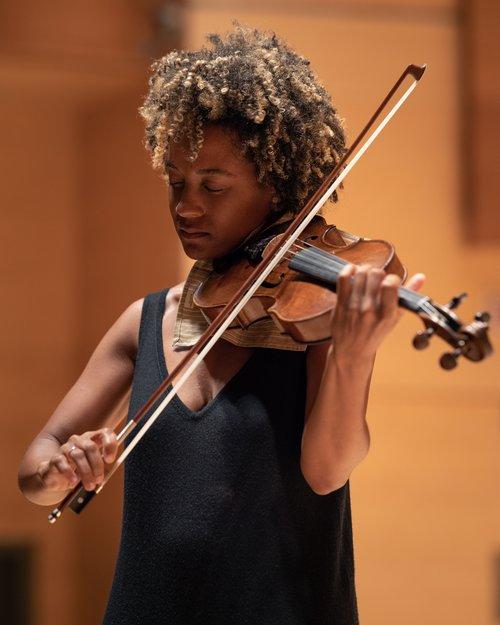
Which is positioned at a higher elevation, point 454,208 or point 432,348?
point 454,208

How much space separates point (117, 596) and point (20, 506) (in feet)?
6.31

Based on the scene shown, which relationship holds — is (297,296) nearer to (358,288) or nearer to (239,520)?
(358,288)

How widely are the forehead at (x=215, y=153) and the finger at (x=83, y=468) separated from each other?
35 cm

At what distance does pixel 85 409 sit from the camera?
1.39m

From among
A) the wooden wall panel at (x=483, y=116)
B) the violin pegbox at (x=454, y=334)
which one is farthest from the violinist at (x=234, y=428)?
the wooden wall panel at (x=483, y=116)

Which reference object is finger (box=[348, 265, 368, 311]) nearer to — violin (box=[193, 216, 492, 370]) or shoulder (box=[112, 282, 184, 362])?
violin (box=[193, 216, 492, 370])

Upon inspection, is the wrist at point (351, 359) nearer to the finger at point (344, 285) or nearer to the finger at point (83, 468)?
the finger at point (344, 285)

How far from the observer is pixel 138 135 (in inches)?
118

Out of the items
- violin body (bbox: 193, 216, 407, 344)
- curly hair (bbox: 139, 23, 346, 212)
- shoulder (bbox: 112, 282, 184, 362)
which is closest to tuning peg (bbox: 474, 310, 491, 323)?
violin body (bbox: 193, 216, 407, 344)

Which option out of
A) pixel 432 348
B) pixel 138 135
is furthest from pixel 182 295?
pixel 138 135

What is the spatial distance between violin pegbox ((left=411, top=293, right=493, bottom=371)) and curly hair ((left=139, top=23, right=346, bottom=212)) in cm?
35

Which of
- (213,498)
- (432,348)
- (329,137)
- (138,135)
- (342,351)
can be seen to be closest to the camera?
(342,351)

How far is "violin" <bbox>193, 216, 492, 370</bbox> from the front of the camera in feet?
3.34

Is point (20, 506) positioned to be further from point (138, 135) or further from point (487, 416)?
point (487, 416)
